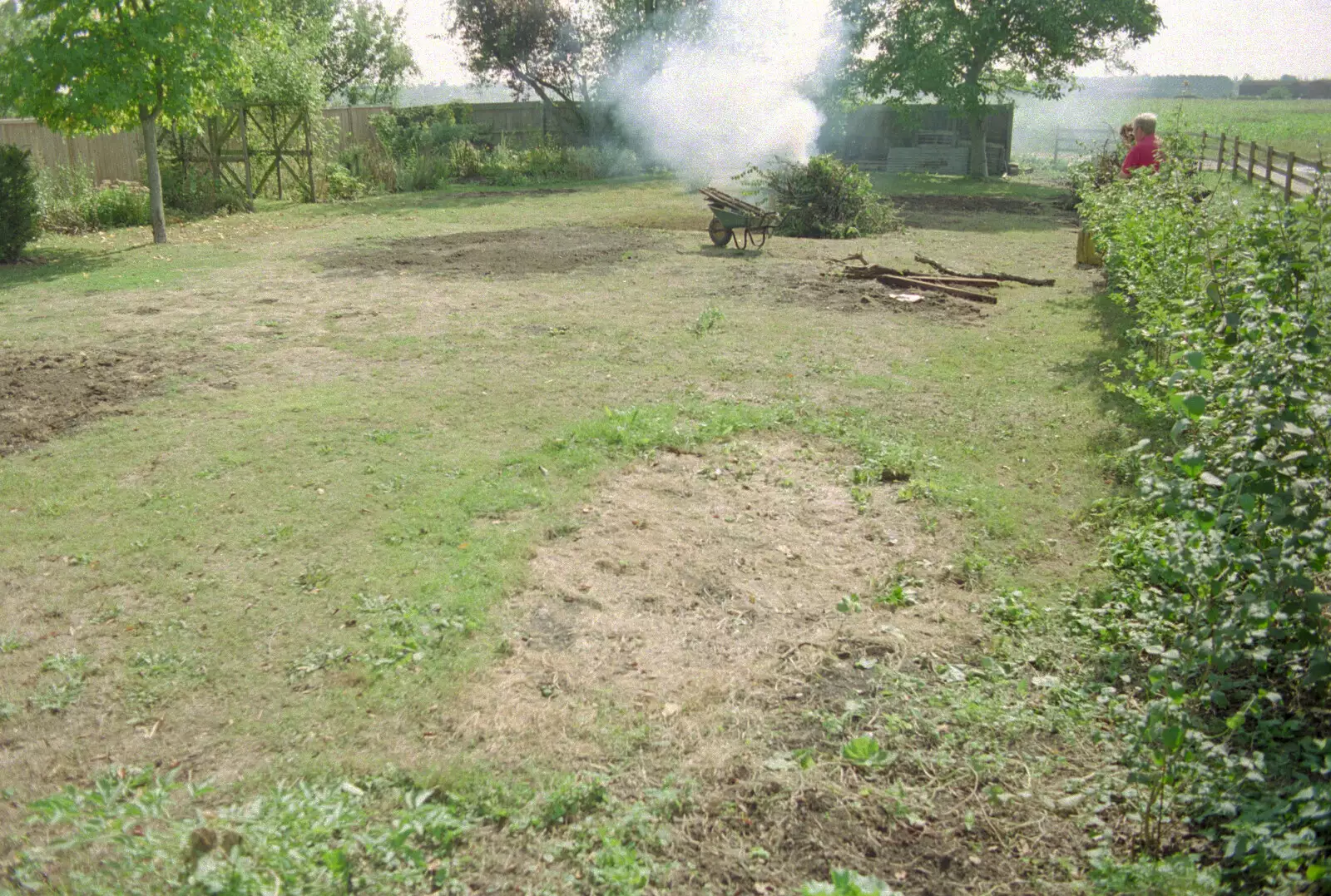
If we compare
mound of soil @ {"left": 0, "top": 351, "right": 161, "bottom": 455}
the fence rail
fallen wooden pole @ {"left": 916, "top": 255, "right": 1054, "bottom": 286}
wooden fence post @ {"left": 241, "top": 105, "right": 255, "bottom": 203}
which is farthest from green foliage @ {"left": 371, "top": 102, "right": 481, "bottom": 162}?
the fence rail

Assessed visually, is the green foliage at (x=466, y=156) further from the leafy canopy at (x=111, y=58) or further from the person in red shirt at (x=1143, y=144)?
the person in red shirt at (x=1143, y=144)

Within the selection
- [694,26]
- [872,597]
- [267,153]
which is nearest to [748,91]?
[694,26]

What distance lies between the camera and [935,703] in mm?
3758

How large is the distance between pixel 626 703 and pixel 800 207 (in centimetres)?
1414

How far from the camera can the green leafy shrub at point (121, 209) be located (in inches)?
666

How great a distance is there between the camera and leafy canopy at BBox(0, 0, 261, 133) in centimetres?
1320

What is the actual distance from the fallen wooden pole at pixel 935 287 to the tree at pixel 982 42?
53.7 ft

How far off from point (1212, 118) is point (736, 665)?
55340 mm

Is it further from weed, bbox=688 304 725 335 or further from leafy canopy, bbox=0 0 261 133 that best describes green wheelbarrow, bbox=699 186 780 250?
leafy canopy, bbox=0 0 261 133

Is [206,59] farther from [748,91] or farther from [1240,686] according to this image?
[748,91]

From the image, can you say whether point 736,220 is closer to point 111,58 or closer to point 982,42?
point 111,58

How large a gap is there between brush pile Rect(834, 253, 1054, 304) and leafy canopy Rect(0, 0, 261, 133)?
31.5 ft

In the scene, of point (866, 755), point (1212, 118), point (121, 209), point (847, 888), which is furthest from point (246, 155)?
point (1212, 118)

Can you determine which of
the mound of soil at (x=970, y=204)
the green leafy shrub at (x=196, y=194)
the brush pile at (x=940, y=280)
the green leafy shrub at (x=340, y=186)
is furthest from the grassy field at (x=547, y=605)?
the green leafy shrub at (x=340, y=186)
